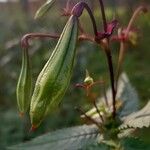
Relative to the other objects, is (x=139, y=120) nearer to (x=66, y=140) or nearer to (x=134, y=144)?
(x=134, y=144)

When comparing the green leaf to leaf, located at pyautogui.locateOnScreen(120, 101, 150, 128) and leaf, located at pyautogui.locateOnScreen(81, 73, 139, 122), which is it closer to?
leaf, located at pyautogui.locateOnScreen(120, 101, 150, 128)

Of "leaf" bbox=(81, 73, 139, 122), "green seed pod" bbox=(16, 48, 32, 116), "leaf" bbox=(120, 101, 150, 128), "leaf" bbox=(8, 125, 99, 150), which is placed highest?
"green seed pod" bbox=(16, 48, 32, 116)

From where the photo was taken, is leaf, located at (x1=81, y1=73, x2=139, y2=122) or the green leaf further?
leaf, located at (x1=81, y1=73, x2=139, y2=122)

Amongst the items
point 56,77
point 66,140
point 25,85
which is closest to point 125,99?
point 66,140

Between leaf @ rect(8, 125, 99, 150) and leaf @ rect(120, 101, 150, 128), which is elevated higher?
leaf @ rect(120, 101, 150, 128)

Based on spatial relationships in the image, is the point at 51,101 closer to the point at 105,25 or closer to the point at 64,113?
the point at 105,25

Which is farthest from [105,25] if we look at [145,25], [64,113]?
[145,25]

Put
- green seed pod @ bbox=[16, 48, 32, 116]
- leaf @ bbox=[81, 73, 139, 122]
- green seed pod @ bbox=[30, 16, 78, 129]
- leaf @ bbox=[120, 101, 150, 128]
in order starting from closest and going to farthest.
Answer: green seed pod @ bbox=[30, 16, 78, 129] → green seed pod @ bbox=[16, 48, 32, 116] → leaf @ bbox=[120, 101, 150, 128] → leaf @ bbox=[81, 73, 139, 122]

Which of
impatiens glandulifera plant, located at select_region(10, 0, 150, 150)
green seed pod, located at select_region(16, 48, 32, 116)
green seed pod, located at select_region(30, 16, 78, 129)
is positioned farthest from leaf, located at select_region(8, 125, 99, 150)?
green seed pod, located at select_region(30, 16, 78, 129)
